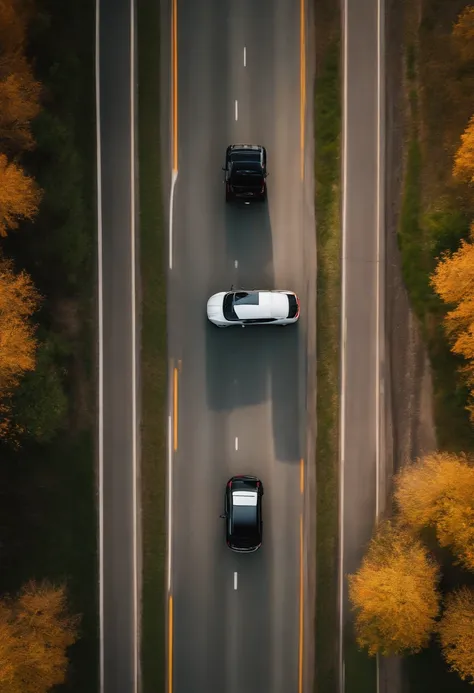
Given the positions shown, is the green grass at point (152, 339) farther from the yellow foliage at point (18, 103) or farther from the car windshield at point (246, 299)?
the yellow foliage at point (18, 103)

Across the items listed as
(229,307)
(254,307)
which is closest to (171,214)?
(229,307)

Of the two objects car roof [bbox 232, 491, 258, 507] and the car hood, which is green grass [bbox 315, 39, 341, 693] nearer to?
car roof [bbox 232, 491, 258, 507]

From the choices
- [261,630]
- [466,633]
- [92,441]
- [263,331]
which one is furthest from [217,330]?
[466,633]

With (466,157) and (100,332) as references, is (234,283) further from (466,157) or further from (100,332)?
(466,157)

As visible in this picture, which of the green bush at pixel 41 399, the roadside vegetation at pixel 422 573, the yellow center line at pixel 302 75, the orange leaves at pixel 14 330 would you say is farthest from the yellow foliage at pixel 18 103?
the roadside vegetation at pixel 422 573

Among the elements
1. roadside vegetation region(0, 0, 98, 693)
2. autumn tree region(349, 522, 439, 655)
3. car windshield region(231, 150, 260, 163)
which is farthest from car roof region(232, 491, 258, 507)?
car windshield region(231, 150, 260, 163)

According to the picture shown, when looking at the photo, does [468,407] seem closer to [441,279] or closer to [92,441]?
[441,279]
